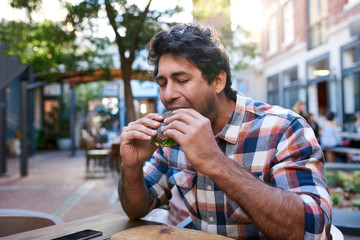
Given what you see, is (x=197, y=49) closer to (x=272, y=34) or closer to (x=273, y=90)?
(x=273, y=90)

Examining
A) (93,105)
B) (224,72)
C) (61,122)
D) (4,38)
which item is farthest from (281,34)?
(224,72)

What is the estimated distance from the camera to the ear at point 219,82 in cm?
183

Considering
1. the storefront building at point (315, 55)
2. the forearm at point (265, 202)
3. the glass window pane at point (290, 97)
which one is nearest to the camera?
the forearm at point (265, 202)

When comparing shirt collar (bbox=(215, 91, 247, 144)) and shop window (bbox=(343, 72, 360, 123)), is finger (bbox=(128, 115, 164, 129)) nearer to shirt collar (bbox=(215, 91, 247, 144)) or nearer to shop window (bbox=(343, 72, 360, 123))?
shirt collar (bbox=(215, 91, 247, 144))

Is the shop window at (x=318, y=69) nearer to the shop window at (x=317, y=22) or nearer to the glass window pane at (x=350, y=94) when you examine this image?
the shop window at (x=317, y=22)

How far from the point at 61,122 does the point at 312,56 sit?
14657mm

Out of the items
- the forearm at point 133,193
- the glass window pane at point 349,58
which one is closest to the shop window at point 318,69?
the glass window pane at point 349,58

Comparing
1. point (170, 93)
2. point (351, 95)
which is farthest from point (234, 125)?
point (351, 95)

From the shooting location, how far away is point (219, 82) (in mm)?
1872

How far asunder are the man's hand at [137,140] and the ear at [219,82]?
423 millimetres

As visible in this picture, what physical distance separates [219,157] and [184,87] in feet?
1.72

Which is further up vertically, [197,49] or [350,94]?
[350,94]

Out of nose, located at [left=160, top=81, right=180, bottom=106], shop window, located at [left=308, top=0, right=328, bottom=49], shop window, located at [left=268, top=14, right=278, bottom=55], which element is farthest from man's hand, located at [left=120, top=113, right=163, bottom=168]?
shop window, located at [left=268, top=14, right=278, bottom=55]

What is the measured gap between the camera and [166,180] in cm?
197
